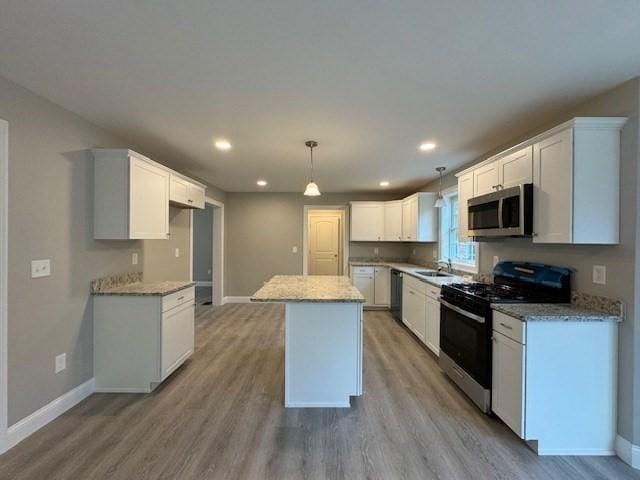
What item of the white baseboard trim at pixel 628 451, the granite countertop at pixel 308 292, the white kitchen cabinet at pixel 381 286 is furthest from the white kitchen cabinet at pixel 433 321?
the white kitchen cabinet at pixel 381 286

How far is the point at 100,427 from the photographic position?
7.55 feet

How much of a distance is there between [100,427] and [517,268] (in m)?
3.60

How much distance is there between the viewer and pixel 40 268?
90.5 inches

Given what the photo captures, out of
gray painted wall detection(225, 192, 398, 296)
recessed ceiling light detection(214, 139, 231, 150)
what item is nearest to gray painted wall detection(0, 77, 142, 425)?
recessed ceiling light detection(214, 139, 231, 150)

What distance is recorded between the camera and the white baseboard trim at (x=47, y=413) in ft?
6.89

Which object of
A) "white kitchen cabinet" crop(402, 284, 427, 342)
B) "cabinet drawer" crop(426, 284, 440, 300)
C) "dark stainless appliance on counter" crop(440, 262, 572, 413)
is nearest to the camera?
"dark stainless appliance on counter" crop(440, 262, 572, 413)

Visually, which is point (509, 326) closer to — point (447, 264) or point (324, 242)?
point (447, 264)

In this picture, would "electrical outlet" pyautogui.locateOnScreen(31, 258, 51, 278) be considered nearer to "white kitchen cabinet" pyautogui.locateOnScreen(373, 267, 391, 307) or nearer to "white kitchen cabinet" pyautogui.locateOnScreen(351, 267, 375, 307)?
"white kitchen cabinet" pyautogui.locateOnScreen(351, 267, 375, 307)

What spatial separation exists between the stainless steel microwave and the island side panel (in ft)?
4.77

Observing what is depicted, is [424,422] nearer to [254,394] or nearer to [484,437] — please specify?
[484,437]

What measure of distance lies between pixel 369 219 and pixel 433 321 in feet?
10.1

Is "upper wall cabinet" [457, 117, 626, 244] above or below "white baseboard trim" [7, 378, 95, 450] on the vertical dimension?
above

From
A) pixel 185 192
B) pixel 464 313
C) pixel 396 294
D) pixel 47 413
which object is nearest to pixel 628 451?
pixel 464 313

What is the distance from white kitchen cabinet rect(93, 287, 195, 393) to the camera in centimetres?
281
